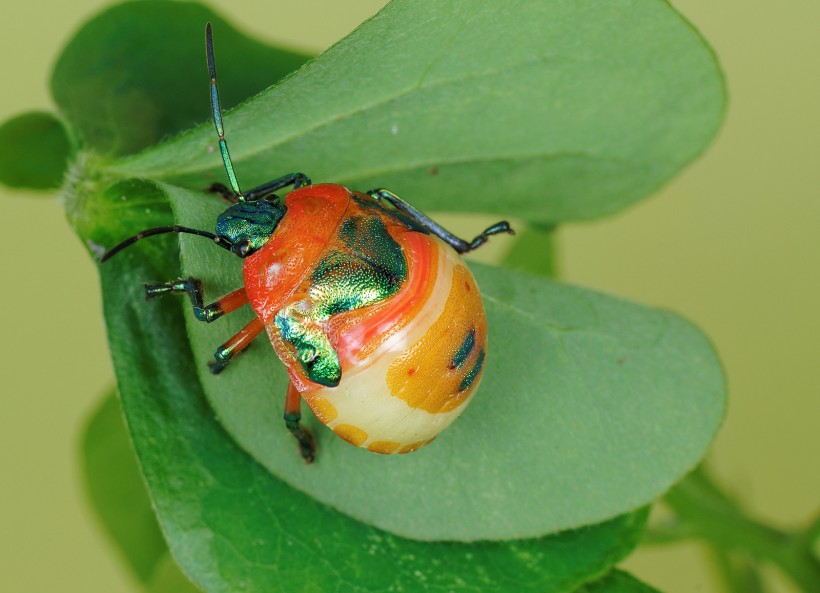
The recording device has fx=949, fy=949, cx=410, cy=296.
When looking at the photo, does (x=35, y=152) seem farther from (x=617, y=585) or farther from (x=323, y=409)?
(x=617, y=585)

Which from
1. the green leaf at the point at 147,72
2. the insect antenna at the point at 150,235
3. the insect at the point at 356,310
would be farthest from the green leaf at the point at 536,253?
the insect antenna at the point at 150,235

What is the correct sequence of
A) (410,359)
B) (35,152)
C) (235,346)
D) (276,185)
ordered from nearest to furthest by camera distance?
(410,359), (235,346), (276,185), (35,152)

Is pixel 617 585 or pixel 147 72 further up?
pixel 147 72

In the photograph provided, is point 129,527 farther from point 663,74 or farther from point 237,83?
point 663,74

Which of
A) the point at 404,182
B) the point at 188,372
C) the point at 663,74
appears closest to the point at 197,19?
the point at 404,182

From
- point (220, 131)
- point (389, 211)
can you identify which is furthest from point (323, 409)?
point (220, 131)

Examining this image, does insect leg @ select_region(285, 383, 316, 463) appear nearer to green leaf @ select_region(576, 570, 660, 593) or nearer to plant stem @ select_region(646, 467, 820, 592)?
green leaf @ select_region(576, 570, 660, 593)

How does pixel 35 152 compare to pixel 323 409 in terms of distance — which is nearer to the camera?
pixel 323 409
